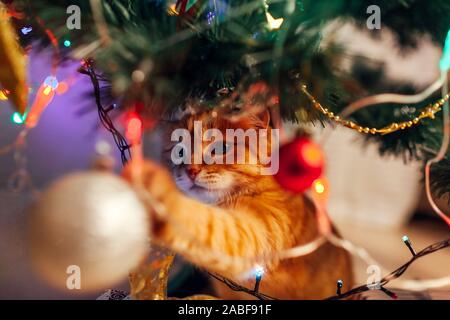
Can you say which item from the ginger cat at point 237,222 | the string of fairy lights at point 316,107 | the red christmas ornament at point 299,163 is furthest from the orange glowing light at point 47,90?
the red christmas ornament at point 299,163

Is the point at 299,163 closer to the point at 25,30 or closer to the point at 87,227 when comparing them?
the point at 87,227

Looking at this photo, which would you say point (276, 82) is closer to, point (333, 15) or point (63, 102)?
point (333, 15)

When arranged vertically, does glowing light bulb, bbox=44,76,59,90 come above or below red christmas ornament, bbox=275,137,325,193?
above

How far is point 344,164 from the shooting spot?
1176mm

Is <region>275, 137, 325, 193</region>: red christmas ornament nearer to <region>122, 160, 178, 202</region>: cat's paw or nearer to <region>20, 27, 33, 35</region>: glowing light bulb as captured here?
<region>122, 160, 178, 202</region>: cat's paw

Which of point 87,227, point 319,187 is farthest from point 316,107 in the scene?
point 87,227

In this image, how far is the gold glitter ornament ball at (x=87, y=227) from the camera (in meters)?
0.24

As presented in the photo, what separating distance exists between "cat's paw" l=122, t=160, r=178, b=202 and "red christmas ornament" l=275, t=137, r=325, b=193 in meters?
0.08

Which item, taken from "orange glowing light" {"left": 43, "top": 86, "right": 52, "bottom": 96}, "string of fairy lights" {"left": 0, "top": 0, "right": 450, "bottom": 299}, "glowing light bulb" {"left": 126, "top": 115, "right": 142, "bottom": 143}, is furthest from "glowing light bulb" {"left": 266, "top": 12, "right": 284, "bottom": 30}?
"orange glowing light" {"left": 43, "top": 86, "right": 52, "bottom": 96}

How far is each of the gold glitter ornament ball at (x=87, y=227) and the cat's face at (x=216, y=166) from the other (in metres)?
0.11

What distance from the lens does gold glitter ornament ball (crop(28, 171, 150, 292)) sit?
0.24m

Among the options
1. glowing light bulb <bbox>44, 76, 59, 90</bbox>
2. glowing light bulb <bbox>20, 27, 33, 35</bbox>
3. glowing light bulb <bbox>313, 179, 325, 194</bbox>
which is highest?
glowing light bulb <bbox>20, 27, 33, 35</bbox>
